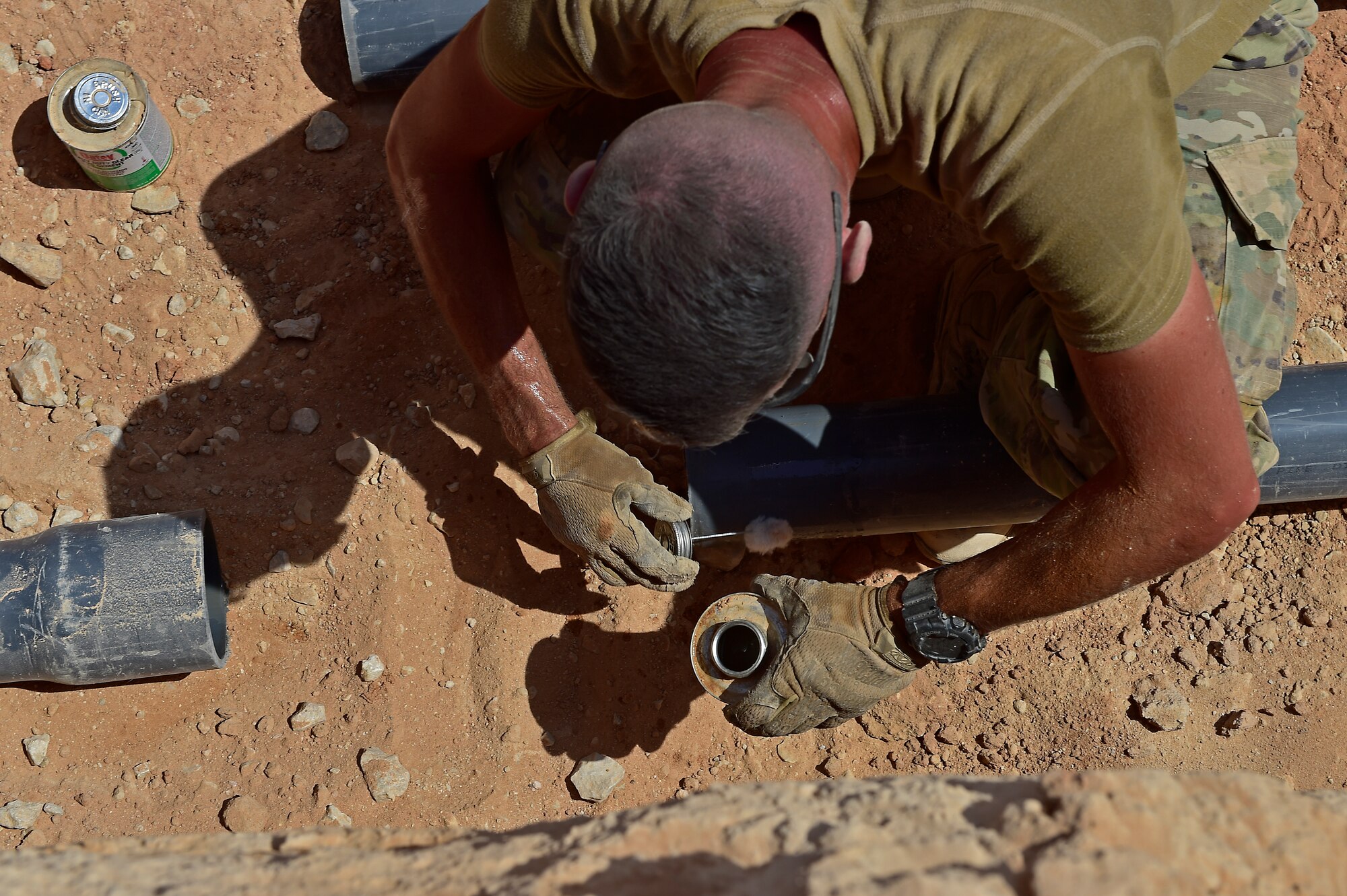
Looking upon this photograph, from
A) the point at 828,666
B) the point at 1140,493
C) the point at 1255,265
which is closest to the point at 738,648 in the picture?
the point at 828,666

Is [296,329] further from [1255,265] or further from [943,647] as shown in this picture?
[1255,265]

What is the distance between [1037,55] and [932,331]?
128 cm

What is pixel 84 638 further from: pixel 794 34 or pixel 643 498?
pixel 794 34

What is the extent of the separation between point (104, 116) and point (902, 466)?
227cm

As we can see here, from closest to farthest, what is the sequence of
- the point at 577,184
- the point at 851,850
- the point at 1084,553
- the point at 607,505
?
the point at 851,850 → the point at 577,184 → the point at 1084,553 → the point at 607,505

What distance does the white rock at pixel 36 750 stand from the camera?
2354mm

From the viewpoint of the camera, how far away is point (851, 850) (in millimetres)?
1135

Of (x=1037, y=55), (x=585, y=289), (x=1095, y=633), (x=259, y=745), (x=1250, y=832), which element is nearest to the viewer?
(x=1250, y=832)

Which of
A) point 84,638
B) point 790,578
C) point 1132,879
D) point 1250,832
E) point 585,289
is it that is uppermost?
point 585,289

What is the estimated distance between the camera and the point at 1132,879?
1.05 m

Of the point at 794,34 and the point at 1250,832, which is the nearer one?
the point at 1250,832

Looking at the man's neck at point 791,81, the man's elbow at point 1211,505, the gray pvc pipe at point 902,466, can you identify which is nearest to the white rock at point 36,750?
the gray pvc pipe at point 902,466

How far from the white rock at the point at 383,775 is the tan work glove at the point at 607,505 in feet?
2.36

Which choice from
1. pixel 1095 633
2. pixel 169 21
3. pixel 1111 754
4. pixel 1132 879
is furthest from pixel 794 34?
pixel 169 21
